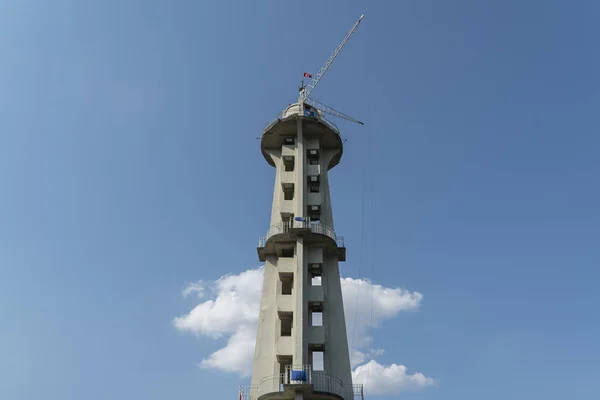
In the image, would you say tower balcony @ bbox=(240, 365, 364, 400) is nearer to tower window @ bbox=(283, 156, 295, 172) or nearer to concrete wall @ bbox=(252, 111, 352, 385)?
concrete wall @ bbox=(252, 111, 352, 385)

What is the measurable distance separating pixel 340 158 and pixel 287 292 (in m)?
20.3

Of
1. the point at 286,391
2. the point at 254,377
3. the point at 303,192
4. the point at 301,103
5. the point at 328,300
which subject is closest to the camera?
the point at 286,391

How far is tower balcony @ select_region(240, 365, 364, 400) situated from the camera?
176ft

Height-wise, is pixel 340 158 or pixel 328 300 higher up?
pixel 340 158

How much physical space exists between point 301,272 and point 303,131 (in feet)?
64.5

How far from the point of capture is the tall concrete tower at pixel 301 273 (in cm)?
5609

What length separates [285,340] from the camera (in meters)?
57.8

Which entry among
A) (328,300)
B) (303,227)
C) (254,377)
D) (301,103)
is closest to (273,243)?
(303,227)

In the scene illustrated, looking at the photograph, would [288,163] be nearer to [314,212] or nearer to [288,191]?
[288,191]

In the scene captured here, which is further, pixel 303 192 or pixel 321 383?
pixel 303 192

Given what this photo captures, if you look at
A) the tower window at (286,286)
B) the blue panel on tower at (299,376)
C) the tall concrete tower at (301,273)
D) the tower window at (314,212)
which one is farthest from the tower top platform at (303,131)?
the blue panel on tower at (299,376)

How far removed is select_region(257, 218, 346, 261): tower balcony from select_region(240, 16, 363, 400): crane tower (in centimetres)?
11

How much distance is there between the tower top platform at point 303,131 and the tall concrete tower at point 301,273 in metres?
0.13

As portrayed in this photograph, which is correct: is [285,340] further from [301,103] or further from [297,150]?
[301,103]
